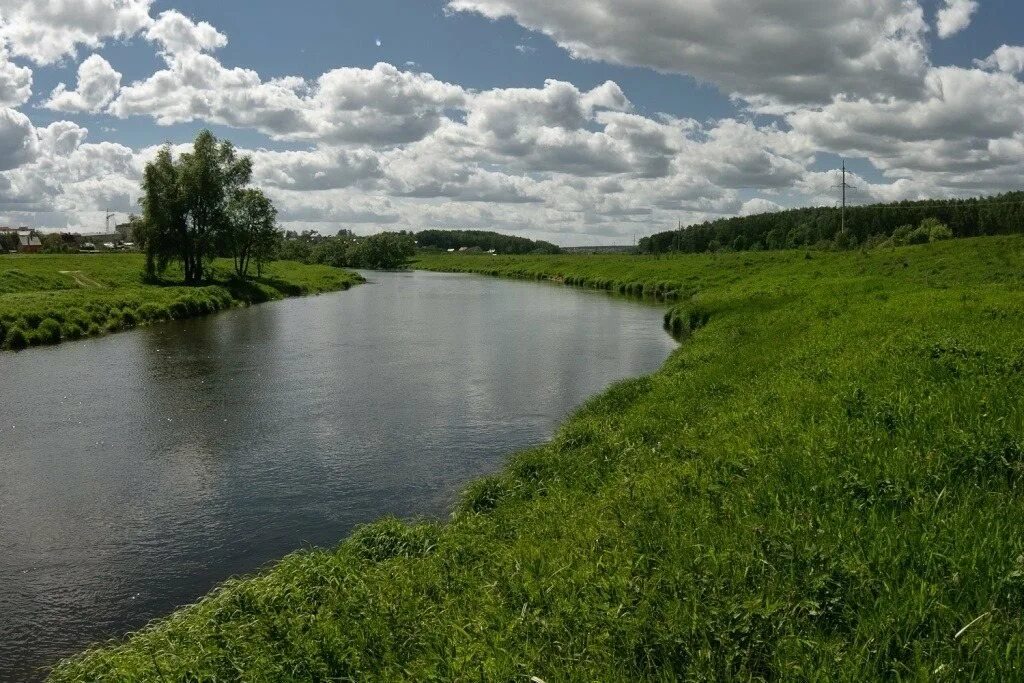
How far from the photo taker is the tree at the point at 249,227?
6825cm

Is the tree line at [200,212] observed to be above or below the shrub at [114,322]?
Result: above

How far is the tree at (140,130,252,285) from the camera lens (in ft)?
203

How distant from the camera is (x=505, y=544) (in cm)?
965

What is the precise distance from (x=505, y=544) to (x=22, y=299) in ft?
140

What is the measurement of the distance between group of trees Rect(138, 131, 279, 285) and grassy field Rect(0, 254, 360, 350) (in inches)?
103

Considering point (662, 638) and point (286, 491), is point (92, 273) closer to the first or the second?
point (286, 491)

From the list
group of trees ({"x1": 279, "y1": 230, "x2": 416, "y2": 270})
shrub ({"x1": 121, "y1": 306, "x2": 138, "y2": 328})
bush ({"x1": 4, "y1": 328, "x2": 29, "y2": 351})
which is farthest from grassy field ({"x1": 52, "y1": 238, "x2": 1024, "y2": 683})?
group of trees ({"x1": 279, "y1": 230, "x2": 416, "y2": 270})

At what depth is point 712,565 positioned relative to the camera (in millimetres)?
6887

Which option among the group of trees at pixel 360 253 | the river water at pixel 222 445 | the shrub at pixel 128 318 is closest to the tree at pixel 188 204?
the shrub at pixel 128 318

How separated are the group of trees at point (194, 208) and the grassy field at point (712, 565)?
57.3 meters

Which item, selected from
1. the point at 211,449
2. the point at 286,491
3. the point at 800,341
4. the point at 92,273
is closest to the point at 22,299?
the point at 92,273

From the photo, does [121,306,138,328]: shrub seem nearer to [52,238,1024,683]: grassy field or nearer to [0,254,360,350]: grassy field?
[0,254,360,350]: grassy field

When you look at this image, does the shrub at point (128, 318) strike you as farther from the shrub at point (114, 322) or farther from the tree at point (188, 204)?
the tree at point (188, 204)

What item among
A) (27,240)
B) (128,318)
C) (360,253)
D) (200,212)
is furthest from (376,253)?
(128,318)
